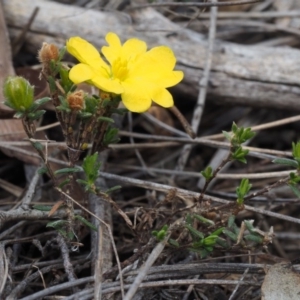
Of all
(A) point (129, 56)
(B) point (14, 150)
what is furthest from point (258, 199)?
(B) point (14, 150)

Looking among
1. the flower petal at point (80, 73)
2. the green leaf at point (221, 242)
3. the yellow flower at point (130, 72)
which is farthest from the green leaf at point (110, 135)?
the green leaf at point (221, 242)

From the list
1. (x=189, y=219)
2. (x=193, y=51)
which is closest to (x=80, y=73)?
(x=189, y=219)

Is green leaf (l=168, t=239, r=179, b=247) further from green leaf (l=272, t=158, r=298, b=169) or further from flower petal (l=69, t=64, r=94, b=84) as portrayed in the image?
flower petal (l=69, t=64, r=94, b=84)

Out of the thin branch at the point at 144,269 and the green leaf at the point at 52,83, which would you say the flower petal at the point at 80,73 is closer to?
the green leaf at the point at 52,83

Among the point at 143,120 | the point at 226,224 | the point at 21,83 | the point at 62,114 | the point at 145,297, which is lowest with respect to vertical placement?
the point at 145,297

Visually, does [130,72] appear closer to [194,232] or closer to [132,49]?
[132,49]

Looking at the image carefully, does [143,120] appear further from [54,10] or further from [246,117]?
[54,10]

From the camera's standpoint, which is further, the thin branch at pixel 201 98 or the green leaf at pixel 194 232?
the thin branch at pixel 201 98

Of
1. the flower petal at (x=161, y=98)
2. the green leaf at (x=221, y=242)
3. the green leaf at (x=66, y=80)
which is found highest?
the green leaf at (x=66, y=80)

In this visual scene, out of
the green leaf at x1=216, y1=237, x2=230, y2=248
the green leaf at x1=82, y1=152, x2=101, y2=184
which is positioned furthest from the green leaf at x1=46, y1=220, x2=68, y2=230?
the green leaf at x1=216, y1=237, x2=230, y2=248

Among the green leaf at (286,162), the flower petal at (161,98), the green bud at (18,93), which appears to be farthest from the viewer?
the green leaf at (286,162)
